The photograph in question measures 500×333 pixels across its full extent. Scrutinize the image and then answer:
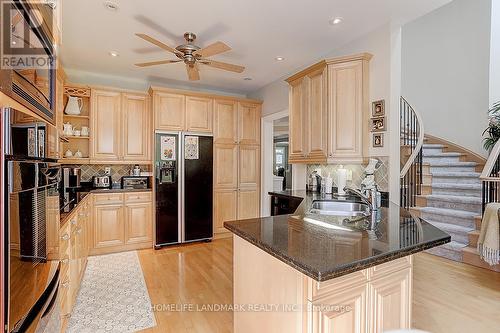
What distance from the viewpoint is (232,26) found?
109 inches

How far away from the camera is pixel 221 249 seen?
4.05 metres

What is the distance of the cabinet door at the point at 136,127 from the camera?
13.5 ft

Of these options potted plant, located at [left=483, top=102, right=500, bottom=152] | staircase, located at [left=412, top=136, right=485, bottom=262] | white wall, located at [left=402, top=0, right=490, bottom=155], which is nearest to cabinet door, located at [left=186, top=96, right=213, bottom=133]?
staircase, located at [left=412, top=136, right=485, bottom=262]

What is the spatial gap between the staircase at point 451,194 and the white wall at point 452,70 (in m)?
0.40

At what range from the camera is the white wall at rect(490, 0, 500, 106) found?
14.7 feet

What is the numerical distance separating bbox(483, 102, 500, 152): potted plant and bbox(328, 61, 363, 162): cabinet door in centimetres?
298

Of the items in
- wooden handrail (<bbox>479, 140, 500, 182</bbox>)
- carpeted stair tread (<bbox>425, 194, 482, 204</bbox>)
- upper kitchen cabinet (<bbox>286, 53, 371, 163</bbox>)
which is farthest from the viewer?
carpeted stair tread (<bbox>425, 194, 482, 204</bbox>)

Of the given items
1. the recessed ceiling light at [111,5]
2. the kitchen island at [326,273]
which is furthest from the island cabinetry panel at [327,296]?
the recessed ceiling light at [111,5]

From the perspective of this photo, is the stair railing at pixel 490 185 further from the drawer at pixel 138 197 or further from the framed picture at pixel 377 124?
the drawer at pixel 138 197

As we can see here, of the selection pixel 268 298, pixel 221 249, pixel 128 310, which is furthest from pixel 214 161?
pixel 268 298

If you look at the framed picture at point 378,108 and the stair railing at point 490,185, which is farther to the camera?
the stair railing at point 490,185

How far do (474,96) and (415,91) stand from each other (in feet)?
3.40

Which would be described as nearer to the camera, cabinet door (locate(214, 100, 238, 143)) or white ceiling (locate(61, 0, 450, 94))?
white ceiling (locate(61, 0, 450, 94))

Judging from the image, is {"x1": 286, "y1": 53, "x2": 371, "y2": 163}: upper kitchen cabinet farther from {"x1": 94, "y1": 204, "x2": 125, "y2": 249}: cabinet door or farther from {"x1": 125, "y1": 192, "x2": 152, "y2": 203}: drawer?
{"x1": 94, "y1": 204, "x2": 125, "y2": 249}: cabinet door
